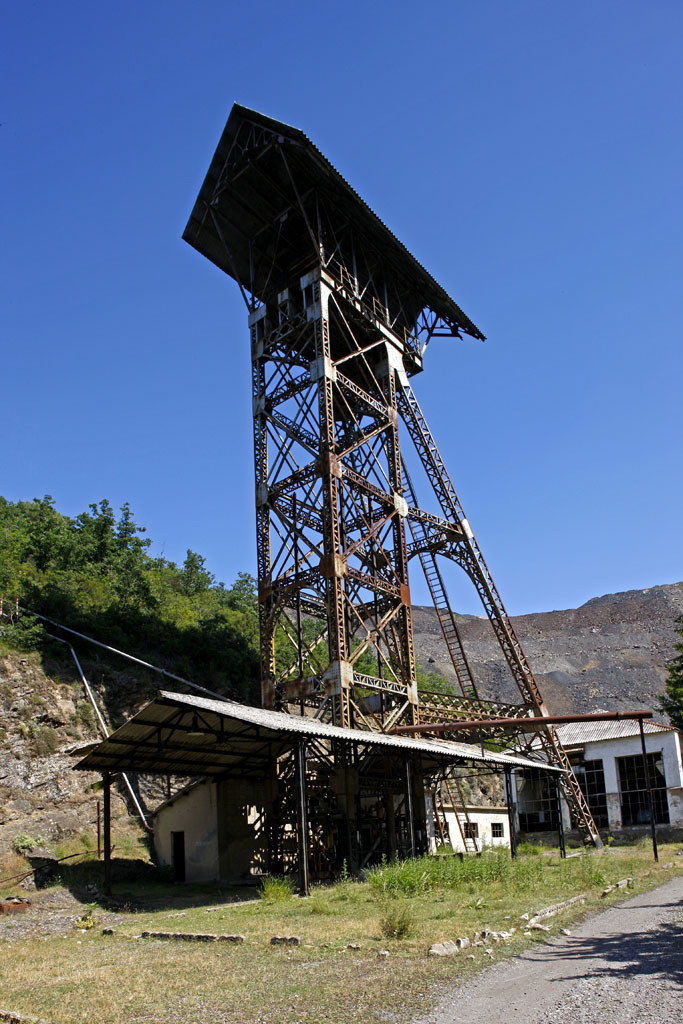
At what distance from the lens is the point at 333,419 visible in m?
25.2

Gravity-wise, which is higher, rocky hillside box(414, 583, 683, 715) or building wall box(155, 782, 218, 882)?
rocky hillside box(414, 583, 683, 715)

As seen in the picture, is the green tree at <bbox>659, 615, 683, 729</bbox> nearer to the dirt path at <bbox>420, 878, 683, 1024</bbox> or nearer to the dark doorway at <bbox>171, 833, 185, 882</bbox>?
the dark doorway at <bbox>171, 833, 185, 882</bbox>

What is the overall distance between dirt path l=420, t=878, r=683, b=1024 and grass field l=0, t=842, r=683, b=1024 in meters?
0.38

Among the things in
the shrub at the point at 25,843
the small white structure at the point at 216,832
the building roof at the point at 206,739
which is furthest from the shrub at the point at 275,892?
the shrub at the point at 25,843

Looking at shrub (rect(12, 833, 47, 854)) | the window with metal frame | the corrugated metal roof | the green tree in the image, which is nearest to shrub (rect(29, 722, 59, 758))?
shrub (rect(12, 833, 47, 854))

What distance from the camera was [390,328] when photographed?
28.8 m

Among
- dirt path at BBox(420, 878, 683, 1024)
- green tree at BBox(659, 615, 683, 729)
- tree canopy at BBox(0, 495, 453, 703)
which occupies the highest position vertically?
tree canopy at BBox(0, 495, 453, 703)

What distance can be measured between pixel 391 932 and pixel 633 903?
4.85 m

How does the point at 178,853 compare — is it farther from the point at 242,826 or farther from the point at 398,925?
the point at 398,925

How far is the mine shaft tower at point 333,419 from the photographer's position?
23453 mm

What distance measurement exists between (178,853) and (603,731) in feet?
75.9

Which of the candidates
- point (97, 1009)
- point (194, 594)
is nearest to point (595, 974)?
point (97, 1009)

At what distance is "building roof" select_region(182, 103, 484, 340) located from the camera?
24406 millimetres

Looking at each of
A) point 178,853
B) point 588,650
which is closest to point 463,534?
point 178,853
